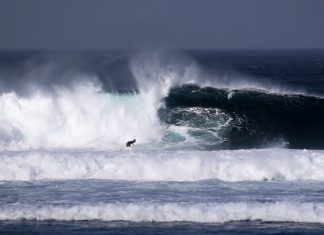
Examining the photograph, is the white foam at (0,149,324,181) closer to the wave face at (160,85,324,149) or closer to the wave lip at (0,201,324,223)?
the wave lip at (0,201,324,223)

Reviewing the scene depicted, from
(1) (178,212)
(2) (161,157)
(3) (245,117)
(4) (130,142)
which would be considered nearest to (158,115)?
(4) (130,142)

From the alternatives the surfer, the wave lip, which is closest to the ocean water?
the wave lip

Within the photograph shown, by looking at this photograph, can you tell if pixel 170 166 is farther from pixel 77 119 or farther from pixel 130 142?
pixel 77 119

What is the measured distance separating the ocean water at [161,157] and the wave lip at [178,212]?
0.9 inches

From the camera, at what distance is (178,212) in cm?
1577

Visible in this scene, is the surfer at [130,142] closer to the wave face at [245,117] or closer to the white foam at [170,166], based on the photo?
the wave face at [245,117]

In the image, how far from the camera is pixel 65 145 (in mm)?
26312

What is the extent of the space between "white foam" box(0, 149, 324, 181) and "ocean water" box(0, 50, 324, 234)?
3cm

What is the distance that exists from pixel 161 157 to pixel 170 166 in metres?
0.66

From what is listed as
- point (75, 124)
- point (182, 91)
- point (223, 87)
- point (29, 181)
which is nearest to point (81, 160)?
point (29, 181)

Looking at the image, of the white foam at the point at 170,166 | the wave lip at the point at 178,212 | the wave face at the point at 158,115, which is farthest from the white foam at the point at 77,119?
the wave lip at the point at 178,212

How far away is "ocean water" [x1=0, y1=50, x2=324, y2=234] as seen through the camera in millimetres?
15648

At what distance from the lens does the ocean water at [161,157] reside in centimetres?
1565

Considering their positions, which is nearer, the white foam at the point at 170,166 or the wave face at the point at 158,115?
the white foam at the point at 170,166
